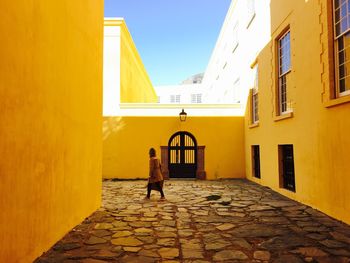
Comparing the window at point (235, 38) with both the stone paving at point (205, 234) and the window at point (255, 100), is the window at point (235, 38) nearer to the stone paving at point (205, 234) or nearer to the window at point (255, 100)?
the window at point (255, 100)

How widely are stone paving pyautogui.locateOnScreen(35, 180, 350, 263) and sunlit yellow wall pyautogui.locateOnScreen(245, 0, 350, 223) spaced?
1.57 feet

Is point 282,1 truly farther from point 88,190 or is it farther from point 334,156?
point 88,190

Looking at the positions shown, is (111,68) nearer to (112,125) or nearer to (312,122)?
(112,125)

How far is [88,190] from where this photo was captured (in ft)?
20.0

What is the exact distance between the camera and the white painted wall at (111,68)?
1302 cm

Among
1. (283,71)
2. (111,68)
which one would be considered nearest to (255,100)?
(283,71)

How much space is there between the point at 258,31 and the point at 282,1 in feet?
7.74

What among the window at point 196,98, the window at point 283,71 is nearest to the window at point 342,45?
the window at point 283,71

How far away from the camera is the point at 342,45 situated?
5605 millimetres

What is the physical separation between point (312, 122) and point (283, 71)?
2600mm

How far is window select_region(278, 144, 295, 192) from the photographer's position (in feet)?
26.8

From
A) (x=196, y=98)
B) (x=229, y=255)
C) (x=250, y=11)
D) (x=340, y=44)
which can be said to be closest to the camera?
(x=229, y=255)

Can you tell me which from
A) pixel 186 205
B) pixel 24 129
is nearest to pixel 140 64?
pixel 186 205

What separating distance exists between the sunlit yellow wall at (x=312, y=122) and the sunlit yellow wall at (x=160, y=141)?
13.4 ft
